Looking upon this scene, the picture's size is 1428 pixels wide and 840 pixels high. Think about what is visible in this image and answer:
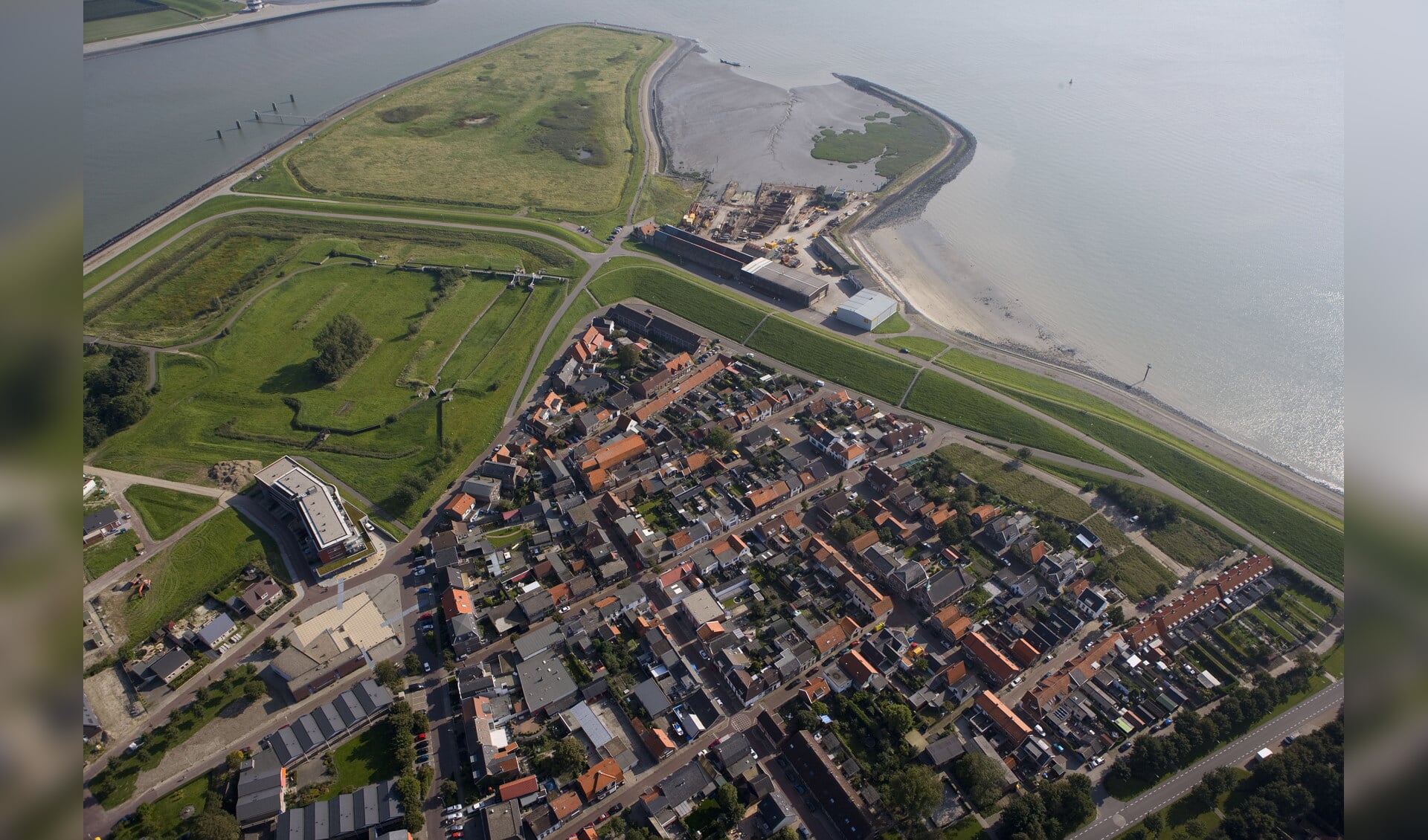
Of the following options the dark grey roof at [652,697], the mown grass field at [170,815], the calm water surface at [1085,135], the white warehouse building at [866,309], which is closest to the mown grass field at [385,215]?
the calm water surface at [1085,135]

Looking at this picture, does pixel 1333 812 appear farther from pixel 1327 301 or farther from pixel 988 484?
pixel 1327 301

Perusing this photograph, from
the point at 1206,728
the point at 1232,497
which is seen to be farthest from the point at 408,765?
the point at 1232,497

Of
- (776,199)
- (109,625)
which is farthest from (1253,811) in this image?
(776,199)

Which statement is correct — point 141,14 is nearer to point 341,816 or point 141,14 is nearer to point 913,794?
point 341,816

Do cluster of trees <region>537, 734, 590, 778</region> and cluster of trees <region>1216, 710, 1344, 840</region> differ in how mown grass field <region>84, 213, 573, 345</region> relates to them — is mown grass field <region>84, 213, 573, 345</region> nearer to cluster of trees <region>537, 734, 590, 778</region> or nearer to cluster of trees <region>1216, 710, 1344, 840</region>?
cluster of trees <region>537, 734, 590, 778</region>

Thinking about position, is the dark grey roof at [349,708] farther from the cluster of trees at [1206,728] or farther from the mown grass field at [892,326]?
the mown grass field at [892,326]

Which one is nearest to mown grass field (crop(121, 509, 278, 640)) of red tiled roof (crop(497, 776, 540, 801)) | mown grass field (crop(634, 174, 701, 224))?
red tiled roof (crop(497, 776, 540, 801))
